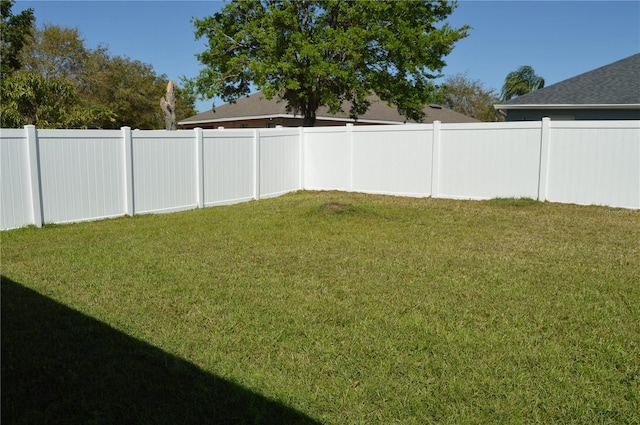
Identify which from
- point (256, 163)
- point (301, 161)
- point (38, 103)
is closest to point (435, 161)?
point (301, 161)

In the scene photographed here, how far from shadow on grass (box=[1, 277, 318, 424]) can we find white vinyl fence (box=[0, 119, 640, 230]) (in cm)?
536

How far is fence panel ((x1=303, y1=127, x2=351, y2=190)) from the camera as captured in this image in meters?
13.6

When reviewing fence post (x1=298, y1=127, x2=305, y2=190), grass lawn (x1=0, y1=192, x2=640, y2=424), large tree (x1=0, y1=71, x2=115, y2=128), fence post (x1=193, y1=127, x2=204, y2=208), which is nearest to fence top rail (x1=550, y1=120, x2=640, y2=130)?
grass lawn (x1=0, y1=192, x2=640, y2=424)

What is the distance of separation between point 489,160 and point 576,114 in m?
6.49

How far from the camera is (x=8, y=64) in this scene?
2381cm

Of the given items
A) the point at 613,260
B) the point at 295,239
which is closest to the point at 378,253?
the point at 295,239

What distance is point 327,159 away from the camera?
1387 cm

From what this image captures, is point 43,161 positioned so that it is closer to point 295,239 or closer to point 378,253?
point 295,239

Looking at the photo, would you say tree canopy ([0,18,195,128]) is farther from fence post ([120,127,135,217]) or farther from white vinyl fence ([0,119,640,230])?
fence post ([120,127,135,217])

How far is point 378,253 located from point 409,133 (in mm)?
6259

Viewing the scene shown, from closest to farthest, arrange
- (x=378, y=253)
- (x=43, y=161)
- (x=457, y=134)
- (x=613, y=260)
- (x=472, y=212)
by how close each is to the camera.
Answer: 1. (x=613, y=260)
2. (x=378, y=253)
3. (x=43, y=161)
4. (x=472, y=212)
5. (x=457, y=134)

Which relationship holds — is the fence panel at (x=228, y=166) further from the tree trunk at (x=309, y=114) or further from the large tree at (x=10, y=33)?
the large tree at (x=10, y=33)

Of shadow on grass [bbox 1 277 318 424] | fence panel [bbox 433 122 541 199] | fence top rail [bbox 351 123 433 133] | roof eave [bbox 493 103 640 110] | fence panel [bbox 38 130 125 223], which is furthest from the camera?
roof eave [bbox 493 103 640 110]

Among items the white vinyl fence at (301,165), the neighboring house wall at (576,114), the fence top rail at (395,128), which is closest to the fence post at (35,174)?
the white vinyl fence at (301,165)
